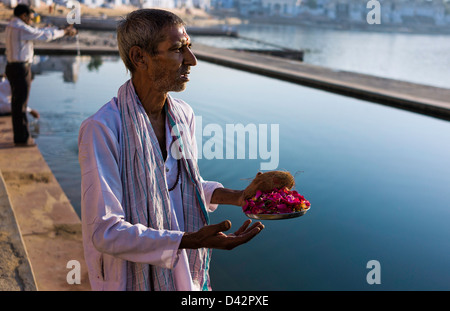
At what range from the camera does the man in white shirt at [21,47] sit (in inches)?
222

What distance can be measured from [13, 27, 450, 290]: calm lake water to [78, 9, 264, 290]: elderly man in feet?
1.45

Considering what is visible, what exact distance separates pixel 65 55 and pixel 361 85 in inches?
318

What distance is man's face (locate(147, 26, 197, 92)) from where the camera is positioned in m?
1.51

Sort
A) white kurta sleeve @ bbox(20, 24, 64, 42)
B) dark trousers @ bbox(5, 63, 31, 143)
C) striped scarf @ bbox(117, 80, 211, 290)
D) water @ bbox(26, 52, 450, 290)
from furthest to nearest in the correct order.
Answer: dark trousers @ bbox(5, 63, 31, 143) < white kurta sleeve @ bbox(20, 24, 64, 42) < water @ bbox(26, 52, 450, 290) < striped scarf @ bbox(117, 80, 211, 290)

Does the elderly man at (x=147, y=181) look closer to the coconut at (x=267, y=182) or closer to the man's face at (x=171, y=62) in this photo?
the man's face at (x=171, y=62)

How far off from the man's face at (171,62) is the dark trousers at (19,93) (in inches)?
186

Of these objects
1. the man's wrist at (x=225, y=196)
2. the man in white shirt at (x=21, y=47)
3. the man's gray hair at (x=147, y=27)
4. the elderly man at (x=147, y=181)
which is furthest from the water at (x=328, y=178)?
the man in white shirt at (x=21, y=47)

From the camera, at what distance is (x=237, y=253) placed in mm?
4367

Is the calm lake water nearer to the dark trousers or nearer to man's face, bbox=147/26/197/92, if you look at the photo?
the dark trousers

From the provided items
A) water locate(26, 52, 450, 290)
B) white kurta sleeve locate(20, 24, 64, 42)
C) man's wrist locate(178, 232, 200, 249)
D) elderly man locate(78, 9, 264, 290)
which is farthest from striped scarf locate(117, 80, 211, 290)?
white kurta sleeve locate(20, 24, 64, 42)

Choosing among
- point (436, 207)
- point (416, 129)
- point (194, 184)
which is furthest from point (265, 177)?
point (416, 129)

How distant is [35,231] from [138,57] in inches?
111

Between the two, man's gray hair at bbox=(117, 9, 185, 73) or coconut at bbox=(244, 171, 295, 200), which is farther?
coconut at bbox=(244, 171, 295, 200)

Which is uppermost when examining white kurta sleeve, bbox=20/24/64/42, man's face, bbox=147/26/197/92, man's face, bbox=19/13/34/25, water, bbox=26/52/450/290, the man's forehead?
man's face, bbox=19/13/34/25
